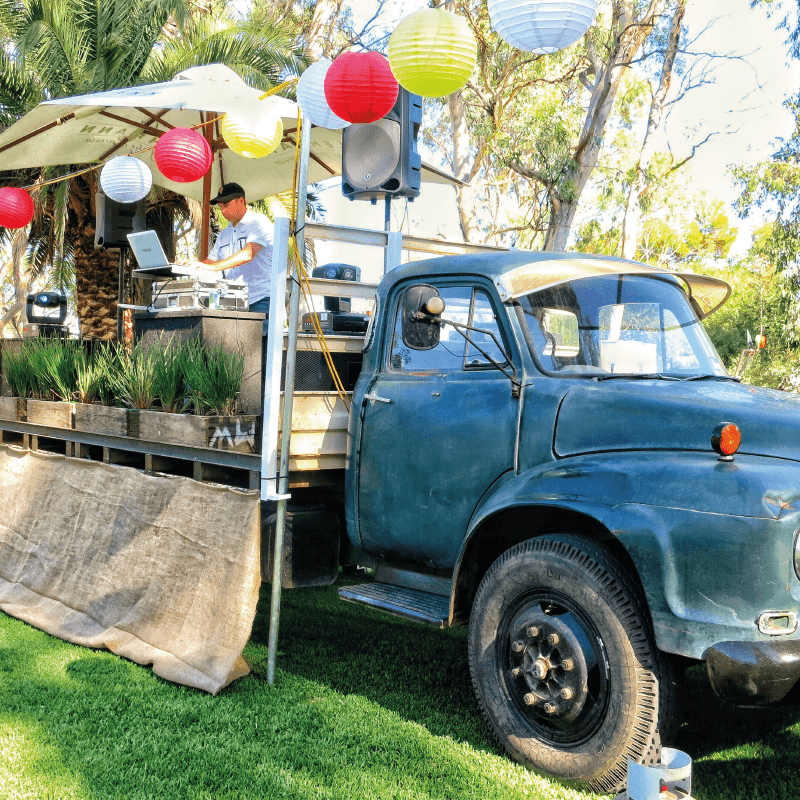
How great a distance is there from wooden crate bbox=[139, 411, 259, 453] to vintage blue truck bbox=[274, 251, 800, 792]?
499mm

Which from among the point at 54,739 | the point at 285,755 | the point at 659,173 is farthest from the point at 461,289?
the point at 659,173

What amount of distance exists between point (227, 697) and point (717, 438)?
8.45 ft

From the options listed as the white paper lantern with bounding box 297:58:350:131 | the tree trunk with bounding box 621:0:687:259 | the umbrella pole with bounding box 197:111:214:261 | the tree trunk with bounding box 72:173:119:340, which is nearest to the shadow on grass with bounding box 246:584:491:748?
the white paper lantern with bounding box 297:58:350:131

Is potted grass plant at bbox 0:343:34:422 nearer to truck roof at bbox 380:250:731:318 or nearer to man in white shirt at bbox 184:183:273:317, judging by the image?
man in white shirt at bbox 184:183:273:317

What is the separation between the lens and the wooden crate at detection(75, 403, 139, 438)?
16.5ft

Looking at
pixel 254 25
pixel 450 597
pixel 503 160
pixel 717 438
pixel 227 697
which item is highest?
pixel 254 25

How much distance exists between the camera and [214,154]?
9.66m

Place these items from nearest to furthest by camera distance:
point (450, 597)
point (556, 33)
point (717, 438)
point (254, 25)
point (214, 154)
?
point (717, 438)
point (450, 597)
point (556, 33)
point (214, 154)
point (254, 25)

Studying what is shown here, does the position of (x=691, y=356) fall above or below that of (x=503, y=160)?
below

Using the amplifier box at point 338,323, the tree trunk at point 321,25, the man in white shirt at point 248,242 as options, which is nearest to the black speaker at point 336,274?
the amplifier box at point 338,323

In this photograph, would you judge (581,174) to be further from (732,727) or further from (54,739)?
(54,739)

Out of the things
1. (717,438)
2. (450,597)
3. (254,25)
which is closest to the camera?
(717,438)

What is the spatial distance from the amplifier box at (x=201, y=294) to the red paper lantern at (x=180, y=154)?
1.68m

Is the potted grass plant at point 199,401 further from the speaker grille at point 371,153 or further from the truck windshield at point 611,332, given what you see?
the truck windshield at point 611,332
